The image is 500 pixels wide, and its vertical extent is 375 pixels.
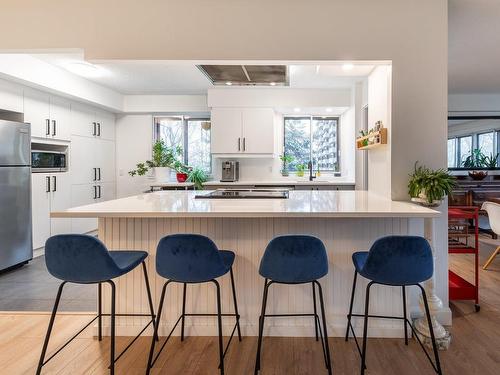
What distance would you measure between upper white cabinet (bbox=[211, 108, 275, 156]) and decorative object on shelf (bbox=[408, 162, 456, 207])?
3.04m

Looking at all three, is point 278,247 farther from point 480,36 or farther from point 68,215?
point 480,36

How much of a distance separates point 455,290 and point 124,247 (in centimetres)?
271

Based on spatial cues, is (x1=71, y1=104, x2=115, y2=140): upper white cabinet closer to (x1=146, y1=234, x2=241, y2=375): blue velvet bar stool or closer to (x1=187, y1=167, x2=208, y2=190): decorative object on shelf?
(x1=187, y1=167, x2=208, y2=190): decorative object on shelf

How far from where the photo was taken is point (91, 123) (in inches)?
208

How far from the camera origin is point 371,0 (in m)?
2.49

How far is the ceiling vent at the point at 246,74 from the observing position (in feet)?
9.13

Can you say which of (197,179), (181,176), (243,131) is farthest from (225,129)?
(181,176)

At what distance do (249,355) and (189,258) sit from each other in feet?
2.67

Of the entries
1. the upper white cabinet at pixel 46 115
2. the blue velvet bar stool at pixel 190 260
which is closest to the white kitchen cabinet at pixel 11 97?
the upper white cabinet at pixel 46 115

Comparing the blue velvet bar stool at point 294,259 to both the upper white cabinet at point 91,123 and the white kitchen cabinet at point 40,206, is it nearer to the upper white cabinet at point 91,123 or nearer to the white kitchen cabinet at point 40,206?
the white kitchen cabinet at point 40,206

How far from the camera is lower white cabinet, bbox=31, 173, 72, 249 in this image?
4184 mm

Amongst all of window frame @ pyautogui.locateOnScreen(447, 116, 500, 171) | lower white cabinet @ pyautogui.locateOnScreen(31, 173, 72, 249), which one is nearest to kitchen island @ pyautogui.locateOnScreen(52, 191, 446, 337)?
lower white cabinet @ pyautogui.locateOnScreen(31, 173, 72, 249)

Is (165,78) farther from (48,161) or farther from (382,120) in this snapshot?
(382,120)

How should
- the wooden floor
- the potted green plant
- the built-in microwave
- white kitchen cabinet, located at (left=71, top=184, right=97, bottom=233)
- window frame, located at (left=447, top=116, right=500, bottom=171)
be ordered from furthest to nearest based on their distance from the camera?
the potted green plant
window frame, located at (left=447, top=116, right=500, bottom=171)
white kitchen cabinet, located at (left=71, top=184, right=97, bottom=233)
the built-in microwave
the wooden floor
